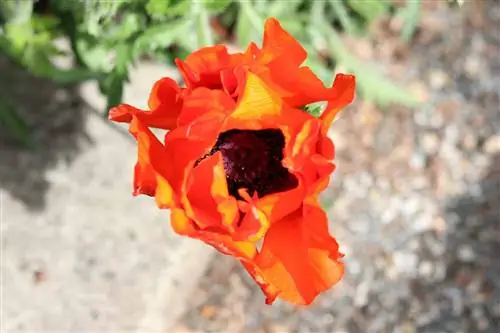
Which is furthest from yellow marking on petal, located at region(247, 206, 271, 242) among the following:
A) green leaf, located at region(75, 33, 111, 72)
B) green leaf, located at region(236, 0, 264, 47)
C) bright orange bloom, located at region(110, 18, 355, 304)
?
green leaf, located at region(75, 33, 111, 72)

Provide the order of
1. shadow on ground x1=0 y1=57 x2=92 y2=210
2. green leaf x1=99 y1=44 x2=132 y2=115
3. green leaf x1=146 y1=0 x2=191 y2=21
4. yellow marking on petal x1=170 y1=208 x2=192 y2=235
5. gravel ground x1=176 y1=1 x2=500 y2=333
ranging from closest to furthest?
yellow marking on petal x1=170 y1=208 x2=192 y2=235 < green leaf x1=146 y1=0 x2=191 y2=21 < green leaf x1=99 y1=44 x2=132 y2=115 < shadow on ground x1=0 y1=57 x2=92 y2=210 < gravel ground x1=176 y1=1 x2=500 y2=333

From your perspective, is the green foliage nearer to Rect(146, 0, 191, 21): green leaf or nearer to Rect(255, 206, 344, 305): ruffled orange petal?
Rect(146, 0, 191, 21): green leaf

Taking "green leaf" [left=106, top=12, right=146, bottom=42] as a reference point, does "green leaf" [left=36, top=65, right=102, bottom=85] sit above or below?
below

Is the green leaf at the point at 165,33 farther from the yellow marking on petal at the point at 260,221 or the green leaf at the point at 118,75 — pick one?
the yellow marking on petal at the point at 260,221

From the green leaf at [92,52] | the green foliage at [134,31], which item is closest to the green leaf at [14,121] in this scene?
the green foliage at [134,31]

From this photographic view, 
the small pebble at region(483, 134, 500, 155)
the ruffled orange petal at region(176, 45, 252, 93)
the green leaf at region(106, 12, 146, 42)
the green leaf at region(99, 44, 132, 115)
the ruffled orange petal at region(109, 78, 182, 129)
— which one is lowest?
the small pebble at region(483, 134, 500, 155)

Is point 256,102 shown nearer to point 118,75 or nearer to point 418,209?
point 118,75

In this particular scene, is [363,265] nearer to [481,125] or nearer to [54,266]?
[481,125]
